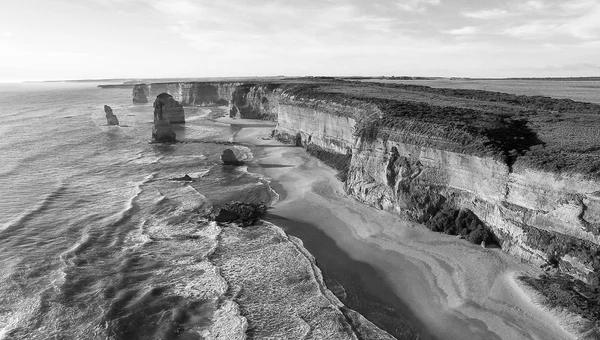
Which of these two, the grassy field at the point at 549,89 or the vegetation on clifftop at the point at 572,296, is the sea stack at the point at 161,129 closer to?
the vegetation on clifftop at the point at 572,296

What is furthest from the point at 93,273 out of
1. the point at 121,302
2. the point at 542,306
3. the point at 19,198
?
the point at 542,306

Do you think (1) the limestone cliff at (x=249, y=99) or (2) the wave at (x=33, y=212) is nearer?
(2) the wave at (x=33, y=212)

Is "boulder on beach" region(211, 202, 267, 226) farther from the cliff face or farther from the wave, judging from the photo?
the wave

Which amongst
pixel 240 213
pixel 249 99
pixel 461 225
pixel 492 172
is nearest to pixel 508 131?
pixel 492 172

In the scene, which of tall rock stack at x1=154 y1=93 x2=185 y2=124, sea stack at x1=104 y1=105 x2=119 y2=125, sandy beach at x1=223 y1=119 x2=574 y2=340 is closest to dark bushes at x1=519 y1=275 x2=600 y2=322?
sandy beach at x1=223 y1=119 x2=574 y2=340

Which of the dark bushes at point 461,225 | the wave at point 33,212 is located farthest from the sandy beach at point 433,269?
the wave at point 33,212

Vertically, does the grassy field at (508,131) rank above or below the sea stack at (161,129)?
above

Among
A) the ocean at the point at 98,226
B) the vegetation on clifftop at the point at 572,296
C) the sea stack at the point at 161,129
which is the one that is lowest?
the ocean at the point at 98,226
